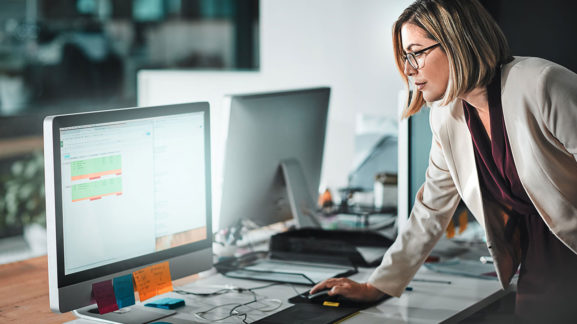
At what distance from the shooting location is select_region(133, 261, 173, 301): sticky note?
1556mm

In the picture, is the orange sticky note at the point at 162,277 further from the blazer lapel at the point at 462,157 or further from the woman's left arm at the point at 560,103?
the woman's left arm at the point at 560,103

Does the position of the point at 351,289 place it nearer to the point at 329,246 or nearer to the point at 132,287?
the point at 329,246

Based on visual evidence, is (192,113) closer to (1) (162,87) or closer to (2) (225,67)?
(1) (162,87)

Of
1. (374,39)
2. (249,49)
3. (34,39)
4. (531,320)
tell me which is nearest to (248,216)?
(531,320)

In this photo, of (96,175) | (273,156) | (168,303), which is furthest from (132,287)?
(273,156)

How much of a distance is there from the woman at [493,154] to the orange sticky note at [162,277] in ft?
1.16

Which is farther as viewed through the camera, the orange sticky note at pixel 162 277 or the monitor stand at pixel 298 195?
the monitor stand at pixel 298 195

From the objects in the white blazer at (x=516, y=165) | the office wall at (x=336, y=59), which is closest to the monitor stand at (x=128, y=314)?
the white blazer at (x=516, y=165)

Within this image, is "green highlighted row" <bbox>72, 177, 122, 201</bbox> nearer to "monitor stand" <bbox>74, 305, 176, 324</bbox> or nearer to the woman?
"monitor stand" <bbox>74, 305, 176, 324</bbox>

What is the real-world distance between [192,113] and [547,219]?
32.0 inches

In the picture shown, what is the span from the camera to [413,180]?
196 cm

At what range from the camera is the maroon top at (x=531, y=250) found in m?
1.65

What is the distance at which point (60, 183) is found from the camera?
140 centimetres

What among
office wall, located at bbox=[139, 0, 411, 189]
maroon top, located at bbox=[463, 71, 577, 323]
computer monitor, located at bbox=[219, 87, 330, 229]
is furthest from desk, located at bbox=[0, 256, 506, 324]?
office wall, located at bbox=[139, 0, 411, 189]
